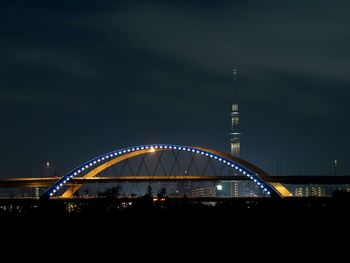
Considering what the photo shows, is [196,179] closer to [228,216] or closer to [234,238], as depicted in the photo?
[228,216]

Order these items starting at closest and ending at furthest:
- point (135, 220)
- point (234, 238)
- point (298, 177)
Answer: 1. point (234, 238)
2. point (135, 220)
3. point (298, 177)

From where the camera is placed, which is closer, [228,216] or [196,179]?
[228,216]

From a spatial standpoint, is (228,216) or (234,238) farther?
(228,216)

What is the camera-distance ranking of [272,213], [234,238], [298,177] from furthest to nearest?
[298,177] < [272,213] < [234,238]

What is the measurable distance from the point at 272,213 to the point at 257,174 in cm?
6280

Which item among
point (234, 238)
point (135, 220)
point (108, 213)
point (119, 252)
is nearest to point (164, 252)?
point (119, 252)

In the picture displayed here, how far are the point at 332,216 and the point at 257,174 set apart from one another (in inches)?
2655

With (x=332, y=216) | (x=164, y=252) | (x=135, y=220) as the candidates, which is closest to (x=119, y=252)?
(x=164, y=252)

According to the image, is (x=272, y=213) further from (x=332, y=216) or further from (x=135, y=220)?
(x=135, y=220)

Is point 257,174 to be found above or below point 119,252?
above

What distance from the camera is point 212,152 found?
13238cm

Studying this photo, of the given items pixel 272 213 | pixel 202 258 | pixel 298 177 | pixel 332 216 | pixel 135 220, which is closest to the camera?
pixel 202 258

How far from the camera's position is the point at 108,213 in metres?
68.3

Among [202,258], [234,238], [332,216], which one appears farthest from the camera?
[332,216]
